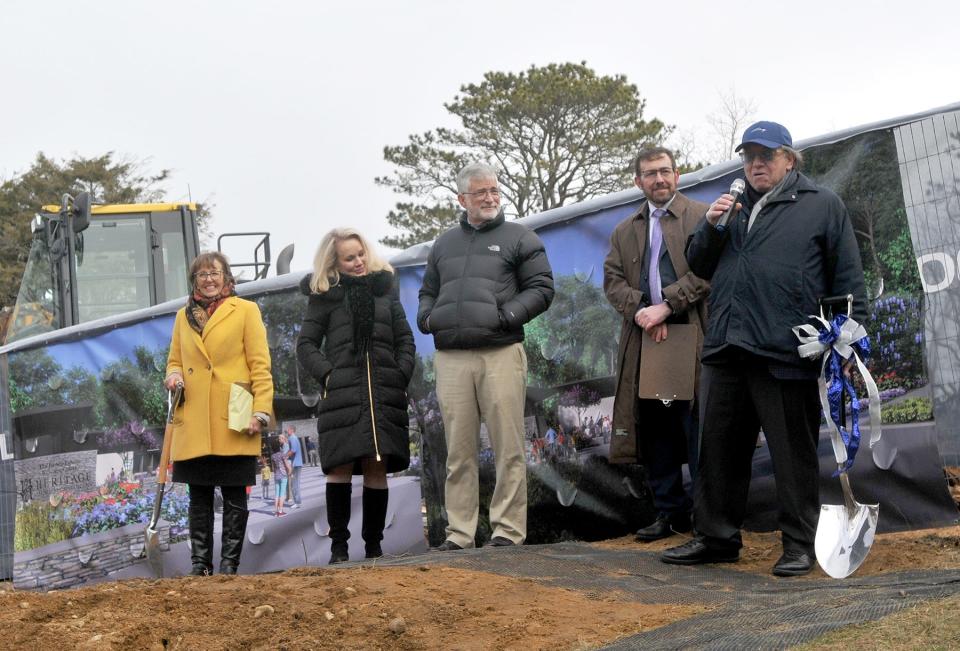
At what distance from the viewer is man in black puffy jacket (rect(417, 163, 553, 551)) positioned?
20.0 feet

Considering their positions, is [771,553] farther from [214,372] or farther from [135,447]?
[135,447]

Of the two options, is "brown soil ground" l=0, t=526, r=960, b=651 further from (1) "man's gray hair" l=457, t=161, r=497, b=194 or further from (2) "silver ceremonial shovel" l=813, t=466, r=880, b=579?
(1) "man's gray hair" l=457, t=161, r=497, b=194

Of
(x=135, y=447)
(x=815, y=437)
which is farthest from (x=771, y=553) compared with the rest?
(x=135, y=447)

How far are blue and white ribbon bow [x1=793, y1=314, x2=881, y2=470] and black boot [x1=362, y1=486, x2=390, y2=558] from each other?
7.98 ft

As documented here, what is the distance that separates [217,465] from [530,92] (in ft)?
80.9

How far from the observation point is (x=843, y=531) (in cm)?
508

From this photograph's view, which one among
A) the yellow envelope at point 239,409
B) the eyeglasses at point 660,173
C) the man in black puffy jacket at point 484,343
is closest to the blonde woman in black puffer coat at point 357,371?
Result: the man in black puffy jacket at point 484,343

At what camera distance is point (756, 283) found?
520cm

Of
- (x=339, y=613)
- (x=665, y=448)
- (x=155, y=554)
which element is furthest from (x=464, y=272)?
(x=155, y=554)

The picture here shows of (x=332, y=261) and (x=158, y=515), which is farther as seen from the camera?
(x=158, y=515)

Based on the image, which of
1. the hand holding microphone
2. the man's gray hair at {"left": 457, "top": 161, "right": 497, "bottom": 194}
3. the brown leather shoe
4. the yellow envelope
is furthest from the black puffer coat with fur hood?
the hand holding microphone

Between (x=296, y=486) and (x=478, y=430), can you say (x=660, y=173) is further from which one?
(x=296, y=486)

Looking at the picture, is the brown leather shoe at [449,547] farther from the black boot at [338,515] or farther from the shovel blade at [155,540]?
the shovel blade at [155,540]

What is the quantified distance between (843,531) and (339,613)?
222cm
